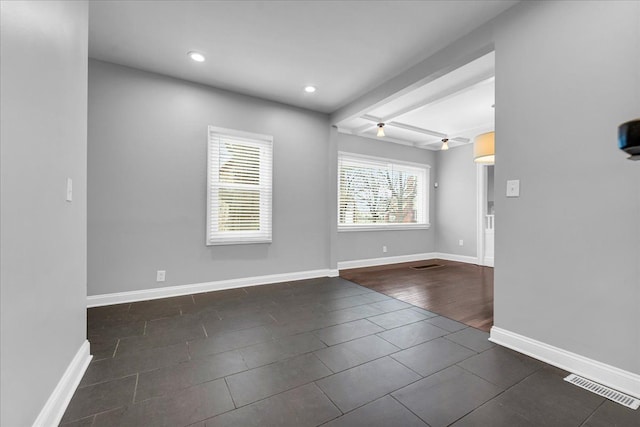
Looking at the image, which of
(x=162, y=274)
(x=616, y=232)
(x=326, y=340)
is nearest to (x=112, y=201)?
(x=162, y=274)

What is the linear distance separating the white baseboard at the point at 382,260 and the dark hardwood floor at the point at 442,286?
17 cm

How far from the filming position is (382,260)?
5.76 metres

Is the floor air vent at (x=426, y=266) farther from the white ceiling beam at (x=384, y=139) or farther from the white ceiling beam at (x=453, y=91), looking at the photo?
the white ceiling beam at (x=453, y=91)

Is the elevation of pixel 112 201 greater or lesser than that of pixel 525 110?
lesser

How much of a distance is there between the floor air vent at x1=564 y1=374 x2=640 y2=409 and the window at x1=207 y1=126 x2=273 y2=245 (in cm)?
328

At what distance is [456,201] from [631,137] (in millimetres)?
5923

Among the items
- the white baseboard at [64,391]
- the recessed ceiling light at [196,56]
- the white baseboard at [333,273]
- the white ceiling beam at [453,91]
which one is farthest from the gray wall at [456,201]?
the white baseboard at [64,391]

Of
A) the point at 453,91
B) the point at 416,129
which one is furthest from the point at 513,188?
the point at 416,129

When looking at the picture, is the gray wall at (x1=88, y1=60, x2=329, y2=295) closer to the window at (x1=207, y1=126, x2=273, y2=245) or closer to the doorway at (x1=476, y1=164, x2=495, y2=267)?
the window at (x1=207, y1=126, x2=273, y2=245)

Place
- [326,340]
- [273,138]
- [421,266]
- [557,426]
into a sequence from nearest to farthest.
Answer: [557,426]
[326,340]
[273,138]
[421,266]

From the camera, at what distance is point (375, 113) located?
4.34 metres

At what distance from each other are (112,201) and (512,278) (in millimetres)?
3934

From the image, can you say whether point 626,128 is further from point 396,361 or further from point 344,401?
point 396,361

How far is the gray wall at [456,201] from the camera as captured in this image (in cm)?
586
